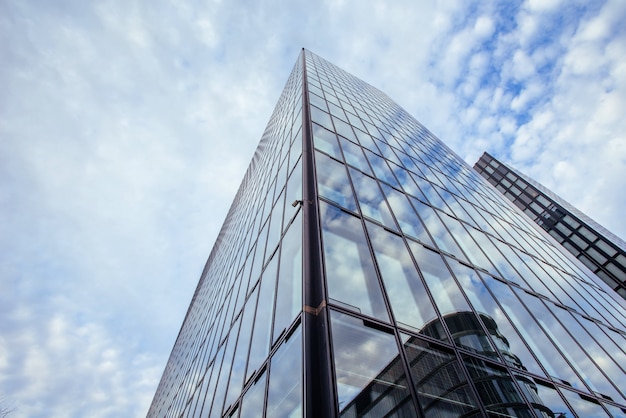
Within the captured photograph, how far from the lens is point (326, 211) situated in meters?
7.89

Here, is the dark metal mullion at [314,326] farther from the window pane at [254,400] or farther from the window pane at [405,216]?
the window pane at [405,216]

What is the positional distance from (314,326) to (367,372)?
3.47ft

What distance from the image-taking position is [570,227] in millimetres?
34031

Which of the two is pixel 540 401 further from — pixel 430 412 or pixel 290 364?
pixel 290 364

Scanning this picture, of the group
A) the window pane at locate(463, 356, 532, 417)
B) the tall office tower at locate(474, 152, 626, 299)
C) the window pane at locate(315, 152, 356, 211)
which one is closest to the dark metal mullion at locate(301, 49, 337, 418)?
the window pane at locate(315, 152, 356, 211)

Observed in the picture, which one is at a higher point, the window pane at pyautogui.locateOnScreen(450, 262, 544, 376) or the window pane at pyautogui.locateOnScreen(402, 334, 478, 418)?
the window pane at pyautogui.locateOnScreen(450, 262, 544, 376)

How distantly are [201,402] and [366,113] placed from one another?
16.5 metres

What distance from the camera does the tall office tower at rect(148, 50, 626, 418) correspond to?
5.26 m

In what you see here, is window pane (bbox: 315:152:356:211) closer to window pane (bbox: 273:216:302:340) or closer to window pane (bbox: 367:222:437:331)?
window pane (bbox: 367:222:437:331)

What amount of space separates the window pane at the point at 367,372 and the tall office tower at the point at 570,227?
32.5 meters

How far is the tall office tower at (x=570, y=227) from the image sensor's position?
94.3ft

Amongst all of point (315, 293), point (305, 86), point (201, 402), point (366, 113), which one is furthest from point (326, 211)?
point (366, 113)

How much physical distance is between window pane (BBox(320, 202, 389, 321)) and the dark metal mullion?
0.70 feet

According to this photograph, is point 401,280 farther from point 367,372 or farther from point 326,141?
point 326,141
